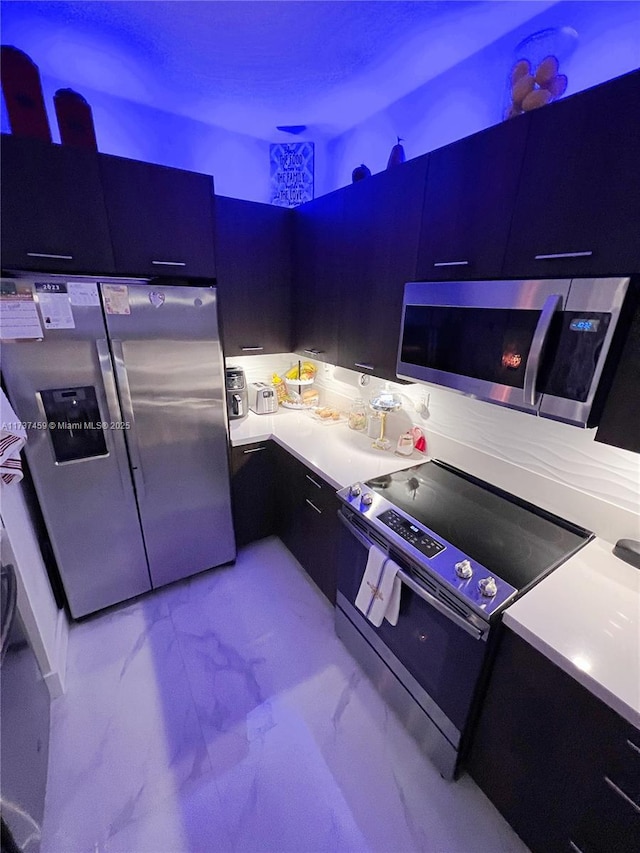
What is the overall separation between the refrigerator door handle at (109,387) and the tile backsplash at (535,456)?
144 centimetres

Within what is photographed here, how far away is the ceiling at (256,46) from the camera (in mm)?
1188

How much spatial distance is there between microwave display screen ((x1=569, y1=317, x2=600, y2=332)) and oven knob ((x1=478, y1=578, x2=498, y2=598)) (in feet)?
2.47

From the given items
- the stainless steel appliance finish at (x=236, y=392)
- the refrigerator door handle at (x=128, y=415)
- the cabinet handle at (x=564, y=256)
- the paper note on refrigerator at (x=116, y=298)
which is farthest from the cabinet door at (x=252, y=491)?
the cabinet handle at (x=564, y=256)

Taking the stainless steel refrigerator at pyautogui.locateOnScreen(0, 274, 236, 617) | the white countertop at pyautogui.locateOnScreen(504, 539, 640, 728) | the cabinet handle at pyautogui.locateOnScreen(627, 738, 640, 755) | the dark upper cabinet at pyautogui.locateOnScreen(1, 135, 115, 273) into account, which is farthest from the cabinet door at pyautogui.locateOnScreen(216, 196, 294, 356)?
the cabinet handle at pyautogui.locateOnScreen(627, 738, 640, 755)

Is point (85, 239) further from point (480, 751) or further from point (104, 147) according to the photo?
point (480, 751)

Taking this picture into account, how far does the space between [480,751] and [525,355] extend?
51.5 inches

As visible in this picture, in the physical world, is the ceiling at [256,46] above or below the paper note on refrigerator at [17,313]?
above

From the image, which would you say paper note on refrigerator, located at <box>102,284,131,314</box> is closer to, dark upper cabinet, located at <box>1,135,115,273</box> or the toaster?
dark upper cabinet, located at <box>1,135,115,273</box>

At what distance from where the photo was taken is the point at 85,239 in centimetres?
140

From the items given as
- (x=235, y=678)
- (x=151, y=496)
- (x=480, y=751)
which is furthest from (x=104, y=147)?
(x=480, y=751)

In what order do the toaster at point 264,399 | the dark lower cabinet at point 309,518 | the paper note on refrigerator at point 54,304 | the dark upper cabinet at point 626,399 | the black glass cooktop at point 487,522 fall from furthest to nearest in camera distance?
the toaster at point 264,399, the dark lower cabinet at point 309,518, the paper note on refrigerator at point 54,304, the black glass cooktop at point 487,522, the dark upper cabinet at point 626,399

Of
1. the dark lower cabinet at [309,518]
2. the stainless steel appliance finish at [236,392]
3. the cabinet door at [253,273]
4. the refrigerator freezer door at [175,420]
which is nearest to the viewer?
the refrigerator freezer door at [175,420]

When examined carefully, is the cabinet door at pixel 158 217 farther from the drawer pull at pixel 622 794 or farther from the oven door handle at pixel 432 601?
the drawer pull at pixel 622 794

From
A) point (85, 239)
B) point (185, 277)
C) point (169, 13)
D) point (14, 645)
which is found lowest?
point (14, 645)
